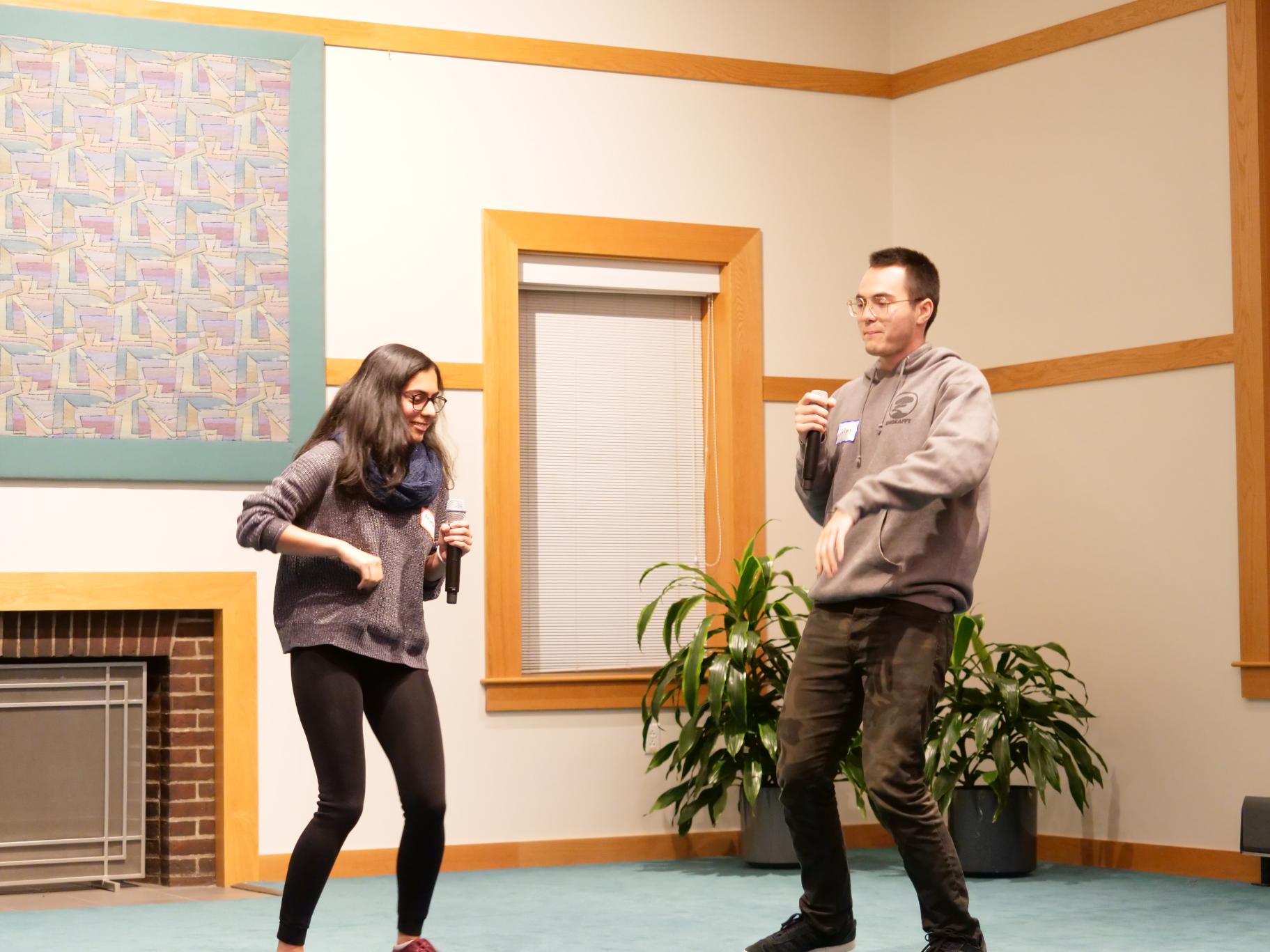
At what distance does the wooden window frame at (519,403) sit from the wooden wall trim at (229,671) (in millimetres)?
819

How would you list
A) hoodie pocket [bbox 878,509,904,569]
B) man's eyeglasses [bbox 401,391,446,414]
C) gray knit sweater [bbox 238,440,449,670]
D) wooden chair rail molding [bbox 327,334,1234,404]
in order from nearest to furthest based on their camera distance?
gray knit sweater [bbox 238,440,449,670] → hoodie pocket [bbox 878,509,904,569] → man's eyeglasses [bbox 401,391,446,414] → wooden chair rail molding [bbox 327,334,1234,404]

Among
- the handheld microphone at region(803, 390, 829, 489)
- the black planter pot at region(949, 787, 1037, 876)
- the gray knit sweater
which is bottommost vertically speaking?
the black planter pot at region(949, 787, 1037, 876)

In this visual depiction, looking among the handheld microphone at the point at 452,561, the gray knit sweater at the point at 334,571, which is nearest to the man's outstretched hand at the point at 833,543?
the handheld microphone at the point at 452,561

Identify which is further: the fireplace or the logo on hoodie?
the fireplace

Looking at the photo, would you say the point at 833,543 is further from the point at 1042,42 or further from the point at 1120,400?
the point at 1042,42

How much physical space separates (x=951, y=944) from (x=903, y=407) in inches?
42.0

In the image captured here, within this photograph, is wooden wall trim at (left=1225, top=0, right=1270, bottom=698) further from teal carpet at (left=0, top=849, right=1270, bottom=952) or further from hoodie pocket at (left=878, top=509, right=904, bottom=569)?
hoodie pocket at (left=878, top=509, right=904, bottom=569)

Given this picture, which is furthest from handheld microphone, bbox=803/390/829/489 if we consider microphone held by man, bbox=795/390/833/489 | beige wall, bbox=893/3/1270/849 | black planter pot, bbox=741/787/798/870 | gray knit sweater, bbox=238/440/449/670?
beige wall, bbox=893/3/1270/849

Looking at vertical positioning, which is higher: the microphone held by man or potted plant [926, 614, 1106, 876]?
the microphone held by man

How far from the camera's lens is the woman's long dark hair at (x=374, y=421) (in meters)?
3.23

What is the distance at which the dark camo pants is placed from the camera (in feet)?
10.4

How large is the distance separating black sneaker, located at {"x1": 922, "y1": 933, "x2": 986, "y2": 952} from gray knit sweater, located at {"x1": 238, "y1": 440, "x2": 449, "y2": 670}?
1148 millimetres

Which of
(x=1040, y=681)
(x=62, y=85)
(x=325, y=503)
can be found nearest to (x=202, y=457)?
(x=62, y=85)

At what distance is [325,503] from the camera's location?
3207 mm
